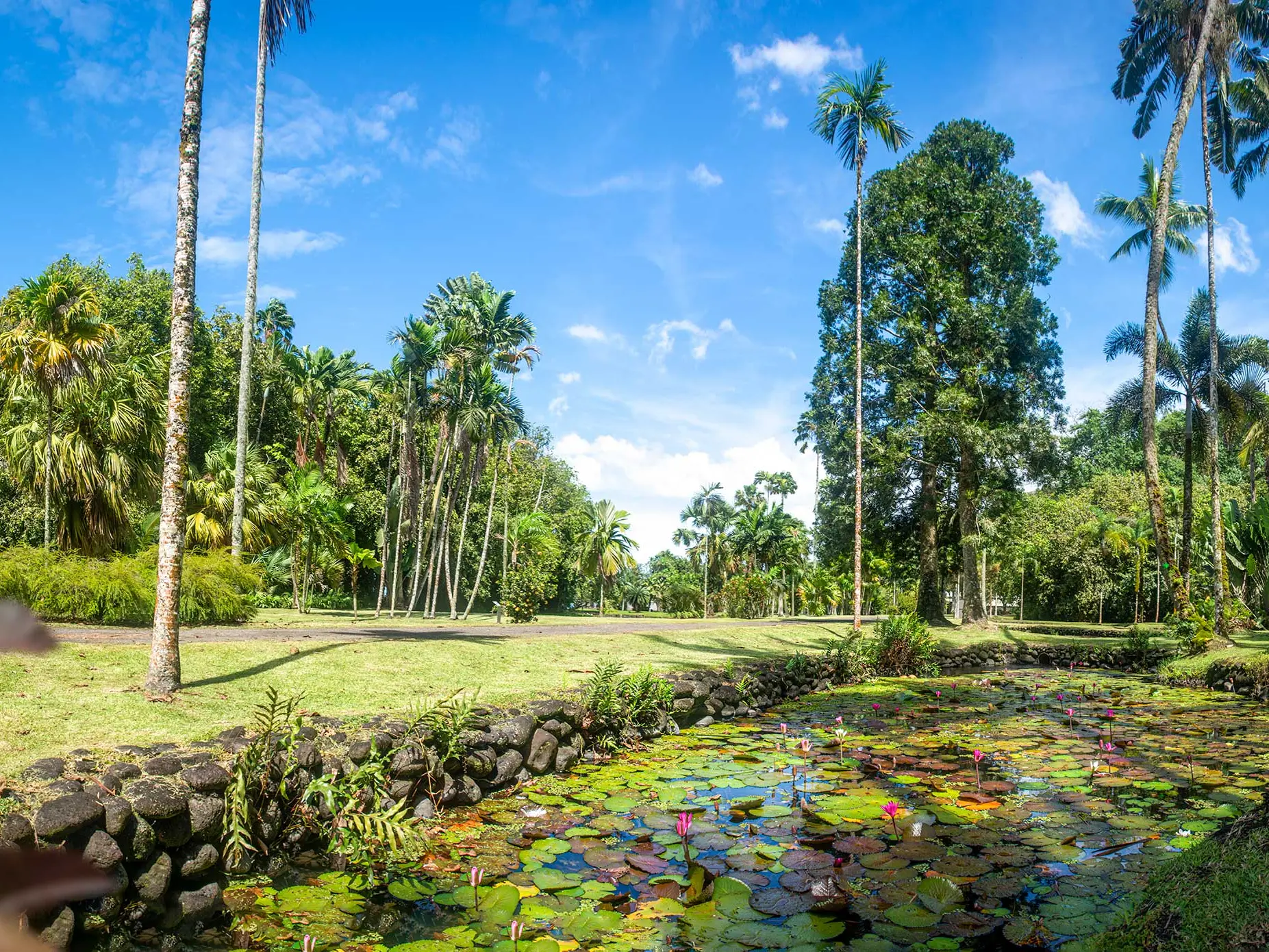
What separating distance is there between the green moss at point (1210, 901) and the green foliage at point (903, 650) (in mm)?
13790

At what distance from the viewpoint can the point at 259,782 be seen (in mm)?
5543

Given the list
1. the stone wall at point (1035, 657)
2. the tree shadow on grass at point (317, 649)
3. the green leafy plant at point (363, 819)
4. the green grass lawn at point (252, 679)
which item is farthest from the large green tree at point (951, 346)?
the green leafy plant at point (363, 819)

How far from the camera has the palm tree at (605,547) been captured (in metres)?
44.9

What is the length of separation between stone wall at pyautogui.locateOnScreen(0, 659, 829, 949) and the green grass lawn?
0.47 metres

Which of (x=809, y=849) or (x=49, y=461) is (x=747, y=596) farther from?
(x=809, y=849)

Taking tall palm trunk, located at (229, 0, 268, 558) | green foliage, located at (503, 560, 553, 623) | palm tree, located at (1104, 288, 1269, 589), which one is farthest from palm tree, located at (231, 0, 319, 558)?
palm tree, located at (1104, 288, 1269, 589)

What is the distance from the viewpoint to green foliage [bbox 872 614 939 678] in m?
17.0

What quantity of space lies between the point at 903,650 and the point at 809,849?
40.1 feet

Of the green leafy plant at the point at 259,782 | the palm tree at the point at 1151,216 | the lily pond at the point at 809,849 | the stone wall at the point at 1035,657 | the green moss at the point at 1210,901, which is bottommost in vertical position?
the stone wall at the point at 1035,657

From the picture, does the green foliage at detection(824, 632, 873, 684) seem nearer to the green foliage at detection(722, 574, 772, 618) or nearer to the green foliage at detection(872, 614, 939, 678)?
the green foliage at detection(872, 614, 939, 678)

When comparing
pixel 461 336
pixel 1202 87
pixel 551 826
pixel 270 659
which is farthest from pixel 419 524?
pixel 1202 87

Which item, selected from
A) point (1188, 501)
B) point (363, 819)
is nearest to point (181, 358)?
point (363, 819)

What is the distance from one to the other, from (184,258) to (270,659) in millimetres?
4833

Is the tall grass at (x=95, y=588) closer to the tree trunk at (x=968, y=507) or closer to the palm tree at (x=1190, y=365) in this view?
the tree trunk at (x=968, y=507)
